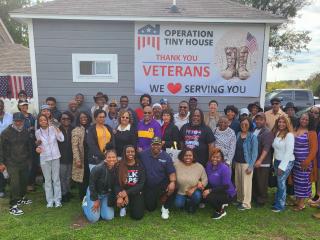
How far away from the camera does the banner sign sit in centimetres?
760

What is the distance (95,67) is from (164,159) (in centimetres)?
348

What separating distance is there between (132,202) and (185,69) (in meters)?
3.83

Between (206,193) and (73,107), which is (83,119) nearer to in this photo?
(73,107)

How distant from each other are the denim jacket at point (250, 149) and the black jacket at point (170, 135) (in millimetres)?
1180

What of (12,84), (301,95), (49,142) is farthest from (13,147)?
(301,95)

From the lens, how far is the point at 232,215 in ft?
17.4

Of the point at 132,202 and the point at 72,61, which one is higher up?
the point at 72,61

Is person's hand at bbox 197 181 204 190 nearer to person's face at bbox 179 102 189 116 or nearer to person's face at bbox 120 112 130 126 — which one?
person's face at bbox 179 102 189 116

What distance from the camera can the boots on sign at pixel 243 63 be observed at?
7739mm

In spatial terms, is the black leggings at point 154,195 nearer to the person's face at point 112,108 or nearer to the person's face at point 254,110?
the person's face at point 112,108

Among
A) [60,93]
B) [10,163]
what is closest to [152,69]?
[60,93]

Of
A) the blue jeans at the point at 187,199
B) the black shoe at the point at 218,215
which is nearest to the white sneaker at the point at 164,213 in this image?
the blue jeans at the point at 187,199

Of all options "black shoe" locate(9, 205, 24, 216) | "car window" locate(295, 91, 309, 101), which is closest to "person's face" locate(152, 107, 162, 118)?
"black shoe" locate(9, 205, 24, 216)

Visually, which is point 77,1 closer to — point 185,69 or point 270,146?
point 185,69
